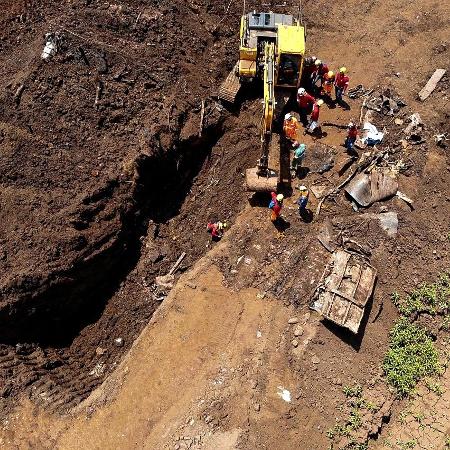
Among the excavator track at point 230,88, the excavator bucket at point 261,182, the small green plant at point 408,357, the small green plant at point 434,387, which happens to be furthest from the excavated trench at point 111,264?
the small green plant at point 434,387

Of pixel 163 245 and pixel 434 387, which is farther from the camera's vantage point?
pixel 163 245

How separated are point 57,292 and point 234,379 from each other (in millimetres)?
5513

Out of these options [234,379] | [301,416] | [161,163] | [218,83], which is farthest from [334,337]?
[218,83]

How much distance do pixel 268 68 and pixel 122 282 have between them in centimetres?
780

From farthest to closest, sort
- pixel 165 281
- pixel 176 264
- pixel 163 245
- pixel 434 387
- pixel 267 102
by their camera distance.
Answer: pixel 163 245, pixel 176 264, pixel 165 281, pixel 267 102, pixel 434 387

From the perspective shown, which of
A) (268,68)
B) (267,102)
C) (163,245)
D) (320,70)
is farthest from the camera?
(320,70)

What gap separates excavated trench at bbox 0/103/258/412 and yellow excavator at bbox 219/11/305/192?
1214 millimetres

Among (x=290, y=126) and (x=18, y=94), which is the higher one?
(x=18, y=94)

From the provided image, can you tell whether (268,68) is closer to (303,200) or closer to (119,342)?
(303,200)

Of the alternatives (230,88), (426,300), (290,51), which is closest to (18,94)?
(230,88)

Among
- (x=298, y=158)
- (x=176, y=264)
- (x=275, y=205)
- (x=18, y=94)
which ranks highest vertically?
(x=18, y=94)

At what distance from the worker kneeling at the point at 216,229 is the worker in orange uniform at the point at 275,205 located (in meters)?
1.62

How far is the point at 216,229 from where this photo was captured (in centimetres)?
1370

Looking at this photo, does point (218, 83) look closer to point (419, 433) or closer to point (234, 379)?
point (234, 379)
